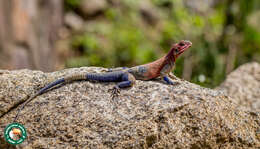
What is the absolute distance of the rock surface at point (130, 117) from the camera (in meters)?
3.20

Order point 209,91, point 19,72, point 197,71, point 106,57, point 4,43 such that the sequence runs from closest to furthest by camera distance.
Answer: point 209,91 < point 19,72 < point 197,71 < point 4,43 < point 106,57

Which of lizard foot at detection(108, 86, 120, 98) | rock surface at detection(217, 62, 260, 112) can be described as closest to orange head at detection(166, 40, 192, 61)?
lizard foot at detection(108, 86, 120, 98)

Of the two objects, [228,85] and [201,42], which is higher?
[201,42]

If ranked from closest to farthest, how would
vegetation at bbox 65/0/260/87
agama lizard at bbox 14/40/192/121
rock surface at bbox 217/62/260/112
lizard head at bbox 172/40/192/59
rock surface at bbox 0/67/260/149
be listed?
rock surface at bbox 0/67/260/149 < agama lizard at bbox 14/40/192/121 < lizard head at bbox 172/40/192/59 < rock surface at bbox 217/62/260/112 < vegetation at bbox 65/0/260/87

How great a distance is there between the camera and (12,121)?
11.4 feet

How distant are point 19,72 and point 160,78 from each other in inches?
70.0

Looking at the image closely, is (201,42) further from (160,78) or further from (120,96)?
(120,96)

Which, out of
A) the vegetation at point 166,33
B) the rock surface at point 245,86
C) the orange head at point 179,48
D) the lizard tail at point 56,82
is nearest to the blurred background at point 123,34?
the vegetation at point 166,33

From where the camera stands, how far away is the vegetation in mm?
8356

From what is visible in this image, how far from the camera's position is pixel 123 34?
1148 cm

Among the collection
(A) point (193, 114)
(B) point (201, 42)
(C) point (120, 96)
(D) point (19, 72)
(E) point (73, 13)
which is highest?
(E) point (73, 13)

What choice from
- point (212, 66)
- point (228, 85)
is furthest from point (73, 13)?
point (228, 85)

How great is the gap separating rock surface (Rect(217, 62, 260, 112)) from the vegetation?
130 cm

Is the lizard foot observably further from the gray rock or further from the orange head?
the gray rock
